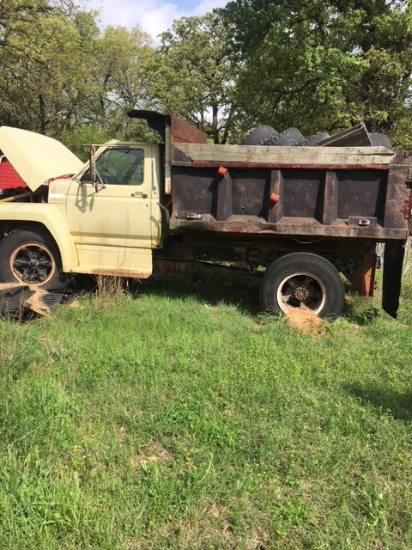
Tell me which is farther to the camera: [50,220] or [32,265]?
[32,265]

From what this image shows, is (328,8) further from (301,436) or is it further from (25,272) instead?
(301,436)

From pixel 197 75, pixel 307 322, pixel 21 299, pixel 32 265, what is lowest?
pixel 307 322

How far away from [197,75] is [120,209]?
2751cm

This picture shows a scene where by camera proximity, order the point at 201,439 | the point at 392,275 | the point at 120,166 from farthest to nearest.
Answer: the point at 120,166 < the point at 392,275 < the point at 201,439

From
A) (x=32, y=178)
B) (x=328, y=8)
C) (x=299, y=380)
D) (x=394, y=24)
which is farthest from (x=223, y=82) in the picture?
(x=299, y=380)

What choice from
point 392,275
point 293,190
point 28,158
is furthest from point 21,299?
point 392,275

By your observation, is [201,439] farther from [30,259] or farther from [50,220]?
[30,259]

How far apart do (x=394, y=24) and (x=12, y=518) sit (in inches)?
571

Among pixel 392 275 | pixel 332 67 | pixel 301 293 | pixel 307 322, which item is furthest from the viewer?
pixel 332 67

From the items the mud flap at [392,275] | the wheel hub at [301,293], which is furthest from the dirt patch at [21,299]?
the mud flap at [392,275]

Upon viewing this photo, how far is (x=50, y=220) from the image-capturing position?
5.98 m

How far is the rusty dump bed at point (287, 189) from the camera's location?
5211 millimetres

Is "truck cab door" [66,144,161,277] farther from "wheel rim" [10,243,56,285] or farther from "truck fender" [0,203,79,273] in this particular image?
"wheel rim" [10,243,56,285]

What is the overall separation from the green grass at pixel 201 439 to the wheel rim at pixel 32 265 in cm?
123
